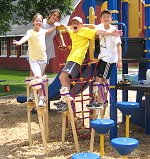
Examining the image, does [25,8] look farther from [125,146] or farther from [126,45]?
[125,146]

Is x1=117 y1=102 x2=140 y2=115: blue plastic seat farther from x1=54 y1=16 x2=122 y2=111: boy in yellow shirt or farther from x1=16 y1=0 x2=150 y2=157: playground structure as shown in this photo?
x1=54 y1=16 x2=122 y2=111: boy in yellow shirt

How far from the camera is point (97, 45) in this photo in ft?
22.1

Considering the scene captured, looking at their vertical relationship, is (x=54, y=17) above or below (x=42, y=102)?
above

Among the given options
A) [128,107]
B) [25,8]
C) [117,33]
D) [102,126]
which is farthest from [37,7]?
[102,126]

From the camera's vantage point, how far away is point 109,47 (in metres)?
5.87

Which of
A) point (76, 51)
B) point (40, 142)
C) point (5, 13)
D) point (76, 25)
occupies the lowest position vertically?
point (40, 142)

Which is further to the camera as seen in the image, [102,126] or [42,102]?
[42,102]

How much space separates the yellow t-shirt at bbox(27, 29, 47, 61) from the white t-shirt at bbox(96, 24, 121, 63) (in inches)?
39.8

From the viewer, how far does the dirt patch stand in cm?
573

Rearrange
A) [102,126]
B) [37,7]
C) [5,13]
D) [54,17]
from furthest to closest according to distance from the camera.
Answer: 1. [37,7]
2. [5,13]
3. [54,17]
4. [102,126]

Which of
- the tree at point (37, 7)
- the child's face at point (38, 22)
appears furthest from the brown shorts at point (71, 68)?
the tree at point (37, 7)

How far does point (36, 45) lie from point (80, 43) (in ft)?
2.59

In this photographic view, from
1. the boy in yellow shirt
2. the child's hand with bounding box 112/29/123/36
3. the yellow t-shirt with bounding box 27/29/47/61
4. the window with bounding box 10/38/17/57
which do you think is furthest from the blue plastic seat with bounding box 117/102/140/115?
the window with bounding box 10/38/17/57

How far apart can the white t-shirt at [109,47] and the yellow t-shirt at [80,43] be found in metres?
0.22
